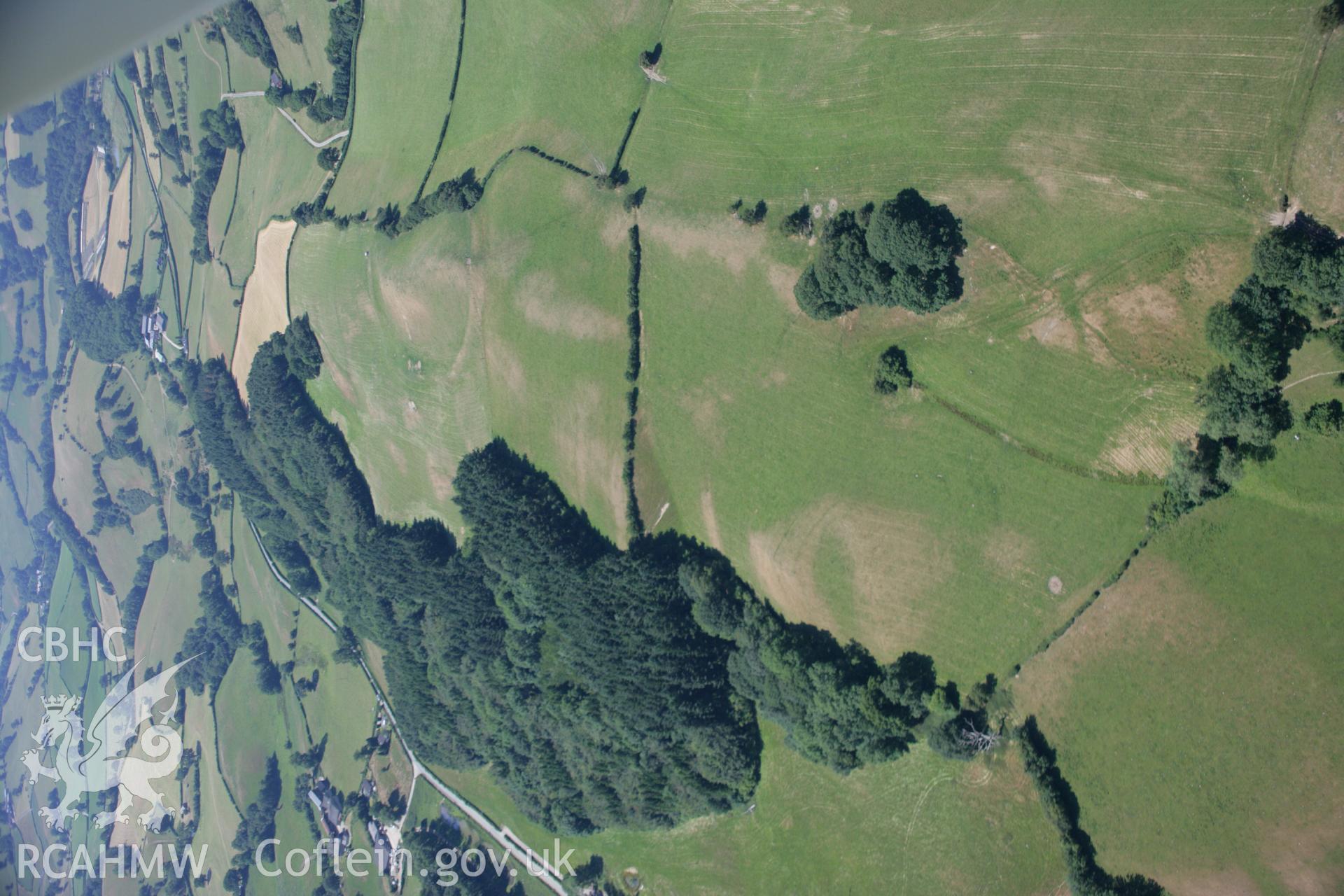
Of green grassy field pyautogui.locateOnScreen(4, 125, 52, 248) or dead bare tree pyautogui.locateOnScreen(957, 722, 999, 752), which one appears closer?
dead bare tree pyautogui.locateOnScreen(957, 722, 999, 752)

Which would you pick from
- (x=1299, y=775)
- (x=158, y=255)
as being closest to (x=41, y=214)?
(x=158, y=255)

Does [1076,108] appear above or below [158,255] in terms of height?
below

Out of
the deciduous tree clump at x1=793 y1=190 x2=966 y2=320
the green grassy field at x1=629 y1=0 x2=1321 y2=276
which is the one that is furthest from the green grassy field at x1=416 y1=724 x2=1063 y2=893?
the green grassy field at x1=629 y1=0 x2=1321 y2=276

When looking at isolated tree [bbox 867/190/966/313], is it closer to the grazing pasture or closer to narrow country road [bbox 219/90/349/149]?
the grazing pasture

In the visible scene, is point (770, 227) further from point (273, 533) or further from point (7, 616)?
point (7, 616)

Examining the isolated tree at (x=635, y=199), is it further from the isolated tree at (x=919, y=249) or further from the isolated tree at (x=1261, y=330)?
the isolated tree at (x=1261, y=330)

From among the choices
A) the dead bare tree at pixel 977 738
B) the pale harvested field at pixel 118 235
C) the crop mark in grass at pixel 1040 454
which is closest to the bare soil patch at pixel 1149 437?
the crop mark in grass at pixel 1040 454

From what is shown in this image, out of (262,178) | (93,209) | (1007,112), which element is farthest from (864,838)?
(93,209)

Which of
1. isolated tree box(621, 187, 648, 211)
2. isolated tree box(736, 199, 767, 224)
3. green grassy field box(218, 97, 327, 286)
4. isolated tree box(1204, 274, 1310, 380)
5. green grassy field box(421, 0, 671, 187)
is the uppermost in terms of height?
green grassy field box(218, 97, 327, 286)

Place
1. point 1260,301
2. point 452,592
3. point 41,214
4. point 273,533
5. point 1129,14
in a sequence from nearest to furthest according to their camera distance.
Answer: point 1260,301 → point 1129,14 → point 452,592 → point 273,533 → point 41,214
